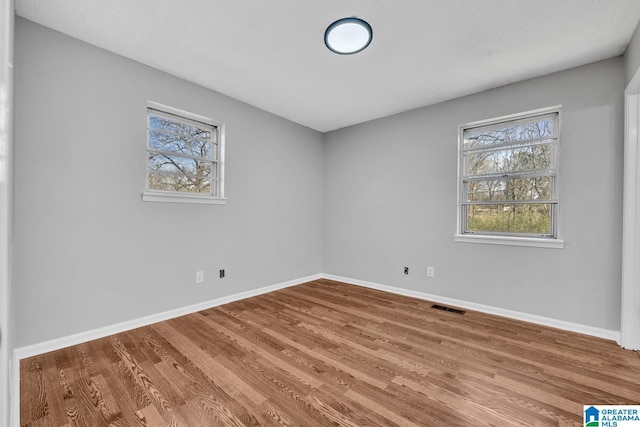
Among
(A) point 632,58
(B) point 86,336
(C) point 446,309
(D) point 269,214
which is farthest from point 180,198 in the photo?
(A) point 632,58

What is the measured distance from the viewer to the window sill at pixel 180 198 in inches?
106

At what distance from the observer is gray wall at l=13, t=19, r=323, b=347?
2.12 metres

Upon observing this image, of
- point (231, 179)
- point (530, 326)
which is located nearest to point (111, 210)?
point (231, 179)

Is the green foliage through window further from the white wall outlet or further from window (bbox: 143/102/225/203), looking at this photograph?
window (bbox: 143/102/225/203)

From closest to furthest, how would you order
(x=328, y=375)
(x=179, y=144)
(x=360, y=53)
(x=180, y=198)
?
(x=328, y=375) → (x=360, y=53) → (x=180, y=198) → (x=179, y=144)

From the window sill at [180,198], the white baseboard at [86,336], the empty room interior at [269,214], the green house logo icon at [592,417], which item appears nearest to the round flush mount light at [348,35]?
the empty room interior at [269,214]

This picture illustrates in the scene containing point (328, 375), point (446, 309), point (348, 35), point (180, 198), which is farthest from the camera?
point (446, 309)

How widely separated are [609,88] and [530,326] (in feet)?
7.50

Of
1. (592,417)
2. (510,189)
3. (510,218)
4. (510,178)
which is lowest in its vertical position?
(592,417)

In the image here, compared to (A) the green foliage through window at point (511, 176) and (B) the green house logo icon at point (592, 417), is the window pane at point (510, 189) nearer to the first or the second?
(A) the green foliage through window at point (511, 176)

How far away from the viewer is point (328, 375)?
6.20 feet

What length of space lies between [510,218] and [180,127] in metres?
3.76

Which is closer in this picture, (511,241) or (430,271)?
(511,241)

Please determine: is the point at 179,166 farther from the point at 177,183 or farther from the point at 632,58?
the point at 632,58
